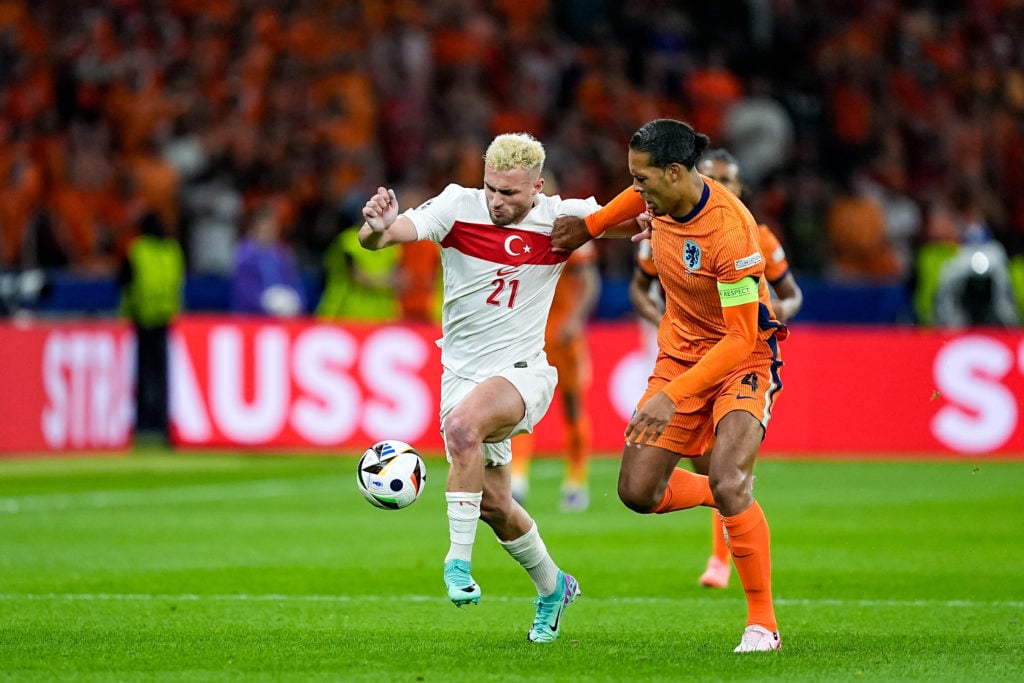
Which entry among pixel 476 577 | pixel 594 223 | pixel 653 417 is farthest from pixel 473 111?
pixel 653 417

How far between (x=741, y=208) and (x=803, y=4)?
16997mm

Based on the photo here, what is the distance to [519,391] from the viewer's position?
7.82 m

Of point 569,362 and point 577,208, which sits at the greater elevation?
point 577,208

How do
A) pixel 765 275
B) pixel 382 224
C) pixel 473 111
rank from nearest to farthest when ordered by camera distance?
pixel 382 224 → pixel 765 275 → pixel 473 111

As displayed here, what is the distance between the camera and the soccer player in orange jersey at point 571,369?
14125mm

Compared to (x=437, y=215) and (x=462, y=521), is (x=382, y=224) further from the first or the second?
(x=462, y=521)

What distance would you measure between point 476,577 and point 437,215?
10.4 ft

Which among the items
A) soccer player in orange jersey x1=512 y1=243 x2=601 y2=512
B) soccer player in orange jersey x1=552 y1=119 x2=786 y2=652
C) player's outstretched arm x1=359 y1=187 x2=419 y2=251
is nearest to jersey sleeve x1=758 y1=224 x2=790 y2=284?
soccer player in orange jersey x1=552 y1=119 x2=786 y2=652

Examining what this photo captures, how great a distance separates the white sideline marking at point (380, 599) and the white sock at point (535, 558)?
1.43 m

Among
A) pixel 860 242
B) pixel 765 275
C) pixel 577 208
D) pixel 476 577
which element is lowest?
pixel 476 577

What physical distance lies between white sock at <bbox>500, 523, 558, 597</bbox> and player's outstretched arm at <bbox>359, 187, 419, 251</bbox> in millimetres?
1407

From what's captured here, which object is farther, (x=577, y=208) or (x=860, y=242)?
(x=860, y=242)

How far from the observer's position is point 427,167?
68.1 ft

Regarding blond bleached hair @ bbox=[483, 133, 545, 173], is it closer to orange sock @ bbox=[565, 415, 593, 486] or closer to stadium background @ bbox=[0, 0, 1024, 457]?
orange sock @ bbox=[565, 415, 593, 486]
